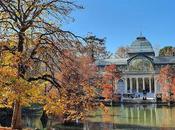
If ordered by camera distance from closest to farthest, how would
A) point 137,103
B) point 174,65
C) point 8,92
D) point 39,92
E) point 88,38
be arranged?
point 8,92
point 39,92
point 88,38
point 137,103
point 174,65

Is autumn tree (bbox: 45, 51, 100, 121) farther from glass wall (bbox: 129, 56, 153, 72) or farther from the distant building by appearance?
glass wall (bbox: 129, 56, 153, 72)

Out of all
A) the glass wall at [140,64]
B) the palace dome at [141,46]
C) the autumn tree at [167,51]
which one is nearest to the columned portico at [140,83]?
the glass wall at [140,64]

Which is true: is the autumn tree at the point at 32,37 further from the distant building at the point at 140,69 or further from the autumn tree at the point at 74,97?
Result: the distant building at the point at 140,69

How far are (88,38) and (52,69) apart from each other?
2040mm

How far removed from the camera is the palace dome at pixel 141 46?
90.3m

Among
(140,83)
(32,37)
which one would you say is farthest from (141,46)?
(32,37)

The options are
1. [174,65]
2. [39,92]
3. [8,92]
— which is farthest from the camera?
[174,65]

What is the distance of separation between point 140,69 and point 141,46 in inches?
227

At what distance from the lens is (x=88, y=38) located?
54.6 feet

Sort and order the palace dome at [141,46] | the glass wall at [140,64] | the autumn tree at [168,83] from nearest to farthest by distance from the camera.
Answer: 1. the autumn tree at [168,83]
2. the glass wall at [140,64]
3. the palace dome at [141,46]

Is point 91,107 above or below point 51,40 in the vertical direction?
below

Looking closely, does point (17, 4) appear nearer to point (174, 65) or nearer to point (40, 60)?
point (40, 60)

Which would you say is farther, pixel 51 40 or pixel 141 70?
pixel 141 70

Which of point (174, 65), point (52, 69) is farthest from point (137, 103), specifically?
point (52, 69)
